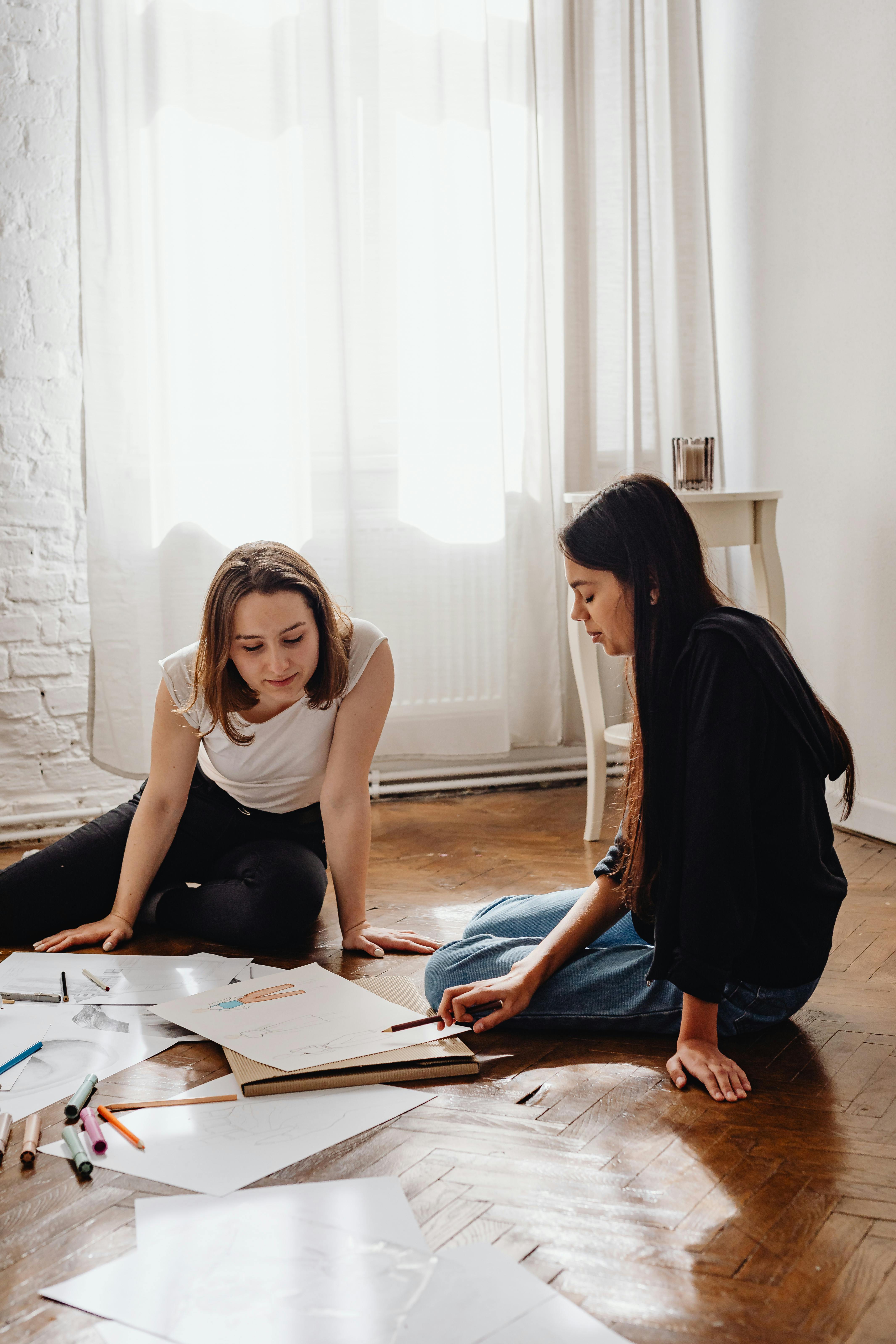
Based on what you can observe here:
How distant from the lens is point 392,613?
10.5 ft

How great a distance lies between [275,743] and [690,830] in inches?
36.1

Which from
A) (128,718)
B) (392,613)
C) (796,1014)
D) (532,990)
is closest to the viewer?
(532,990)

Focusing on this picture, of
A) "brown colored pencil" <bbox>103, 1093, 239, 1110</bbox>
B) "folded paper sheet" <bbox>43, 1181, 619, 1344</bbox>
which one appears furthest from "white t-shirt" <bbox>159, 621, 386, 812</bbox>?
"folded paper sheet" <bbox>43, 1181, 619, 1344</bbox>

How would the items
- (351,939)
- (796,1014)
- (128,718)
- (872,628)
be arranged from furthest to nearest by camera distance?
1. (128,718)
2. (872,628)
3. (351,939)
4. (796,1014)

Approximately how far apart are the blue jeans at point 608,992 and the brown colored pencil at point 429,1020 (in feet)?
0.13

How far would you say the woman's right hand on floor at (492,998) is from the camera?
1542 mm

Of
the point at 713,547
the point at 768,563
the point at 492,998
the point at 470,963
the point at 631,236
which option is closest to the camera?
the point at 492,998

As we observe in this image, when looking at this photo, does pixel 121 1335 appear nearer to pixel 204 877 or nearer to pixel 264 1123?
pixel 264 1123

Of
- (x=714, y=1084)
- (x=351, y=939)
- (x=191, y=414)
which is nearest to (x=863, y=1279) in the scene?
(x=714, y=1084)

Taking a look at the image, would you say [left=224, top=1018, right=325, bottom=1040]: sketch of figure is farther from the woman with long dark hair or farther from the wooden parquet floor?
the woman with long dark hair

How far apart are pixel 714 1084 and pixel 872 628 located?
5.33 ft

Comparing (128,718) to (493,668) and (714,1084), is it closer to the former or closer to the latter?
(493,668)

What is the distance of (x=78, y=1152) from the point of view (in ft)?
4.21

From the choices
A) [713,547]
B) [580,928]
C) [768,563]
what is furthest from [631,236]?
[580,928]
